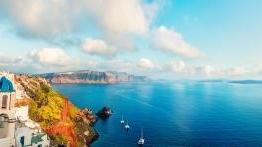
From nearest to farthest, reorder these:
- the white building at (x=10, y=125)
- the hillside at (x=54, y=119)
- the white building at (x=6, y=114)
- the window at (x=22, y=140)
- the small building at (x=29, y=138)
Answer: the white building at (x=6, y=114), the white building at (x=10, y=125), the small building at (x=29, y=138), the window at (x=22, y=140), the hillside at (x=54, y=119)

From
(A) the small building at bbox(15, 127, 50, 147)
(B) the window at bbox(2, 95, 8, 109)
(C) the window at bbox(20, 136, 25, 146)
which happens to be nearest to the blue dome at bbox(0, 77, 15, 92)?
(B) the window at bbox(2, 95, 8, 109)

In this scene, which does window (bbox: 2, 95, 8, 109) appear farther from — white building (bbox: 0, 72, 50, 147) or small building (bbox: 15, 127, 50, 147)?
small building (bbox: 15, 127, 50, 147)

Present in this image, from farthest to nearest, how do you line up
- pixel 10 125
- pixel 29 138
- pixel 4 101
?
pixel 29 138 < pixel 4 101 < pixel 10 125

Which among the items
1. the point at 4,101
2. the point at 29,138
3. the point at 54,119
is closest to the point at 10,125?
the point at 4,101

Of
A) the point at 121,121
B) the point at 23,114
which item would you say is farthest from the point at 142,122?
the point at 23,114

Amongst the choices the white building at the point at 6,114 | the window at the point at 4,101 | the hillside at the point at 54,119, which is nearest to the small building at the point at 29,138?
the white building at the point at 6,114

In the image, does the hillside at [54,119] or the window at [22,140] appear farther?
the hillside at [54,119]

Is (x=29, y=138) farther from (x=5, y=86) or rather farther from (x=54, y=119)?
(x=54, y=119)

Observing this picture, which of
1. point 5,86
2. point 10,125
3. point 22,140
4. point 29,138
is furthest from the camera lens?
point 29,138

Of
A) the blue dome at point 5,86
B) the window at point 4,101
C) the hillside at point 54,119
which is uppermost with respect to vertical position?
the blue dome at point 5,86

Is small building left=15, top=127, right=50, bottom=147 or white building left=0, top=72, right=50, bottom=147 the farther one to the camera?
small building left=15, top=127, right=50, bottom=147

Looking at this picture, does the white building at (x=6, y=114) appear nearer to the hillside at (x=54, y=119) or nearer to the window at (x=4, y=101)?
the window at (x=4, y=101)
